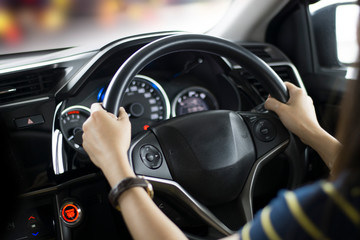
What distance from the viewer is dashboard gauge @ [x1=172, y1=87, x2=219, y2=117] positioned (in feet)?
5.16

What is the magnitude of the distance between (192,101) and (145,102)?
8.0 inches

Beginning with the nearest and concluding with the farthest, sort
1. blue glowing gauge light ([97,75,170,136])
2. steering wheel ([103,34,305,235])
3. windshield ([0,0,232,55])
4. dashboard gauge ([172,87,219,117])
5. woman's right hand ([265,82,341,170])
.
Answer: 1. steering wheel ([103,34,305,235])
2. woman's right hand ([265,82,341,170])
3. blue glowing gauge light ([97,75,170,136])
4. dashboard gauge ([172,87,219,117])
5. windshield ([0,0,232,55])

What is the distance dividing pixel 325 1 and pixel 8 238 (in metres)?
1.44

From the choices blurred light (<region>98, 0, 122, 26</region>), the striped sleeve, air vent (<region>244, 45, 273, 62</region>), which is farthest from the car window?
blurred light (<region>98, 0, 122, 26</region>)

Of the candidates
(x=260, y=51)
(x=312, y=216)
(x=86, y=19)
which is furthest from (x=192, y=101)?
(x=86, y=19)

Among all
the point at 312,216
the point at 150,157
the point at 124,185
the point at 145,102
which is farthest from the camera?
the point at 145,102

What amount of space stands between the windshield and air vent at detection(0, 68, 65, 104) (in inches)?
8.9

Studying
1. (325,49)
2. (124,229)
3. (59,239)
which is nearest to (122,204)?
(124,229)

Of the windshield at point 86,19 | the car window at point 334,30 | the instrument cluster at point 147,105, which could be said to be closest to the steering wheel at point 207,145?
the instrument cluster at point 147,105

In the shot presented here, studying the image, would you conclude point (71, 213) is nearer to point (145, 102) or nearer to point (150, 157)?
point (150, 157)

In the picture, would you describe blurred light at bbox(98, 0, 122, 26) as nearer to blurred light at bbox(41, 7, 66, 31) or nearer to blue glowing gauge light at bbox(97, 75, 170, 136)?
blurred light at bbox(41, 7, 66, 31)

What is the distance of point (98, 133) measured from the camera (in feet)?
3.17

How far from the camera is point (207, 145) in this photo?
1.15 m

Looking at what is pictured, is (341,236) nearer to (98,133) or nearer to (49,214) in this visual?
(98,133)
